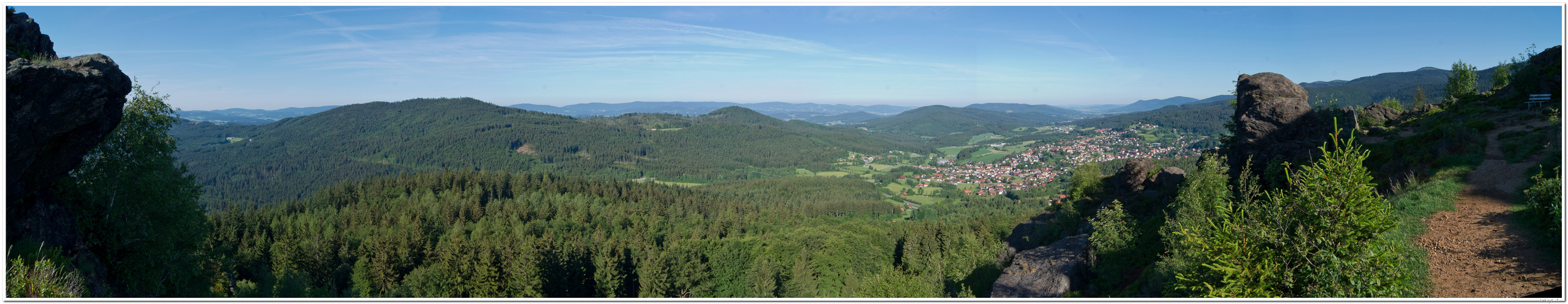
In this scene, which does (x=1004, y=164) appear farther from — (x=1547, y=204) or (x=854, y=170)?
(x=1547, y=204)

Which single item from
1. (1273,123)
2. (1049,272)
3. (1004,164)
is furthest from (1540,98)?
(1004,164)

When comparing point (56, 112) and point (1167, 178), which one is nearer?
point (56, 112)

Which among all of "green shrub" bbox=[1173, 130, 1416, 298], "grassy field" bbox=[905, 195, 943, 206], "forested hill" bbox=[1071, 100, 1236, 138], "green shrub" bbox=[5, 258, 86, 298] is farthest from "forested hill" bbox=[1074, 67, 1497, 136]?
"green shrub" bbox=[5, 258, 86, 298]

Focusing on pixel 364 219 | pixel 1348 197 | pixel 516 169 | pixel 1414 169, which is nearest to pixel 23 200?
pixel 1348 197

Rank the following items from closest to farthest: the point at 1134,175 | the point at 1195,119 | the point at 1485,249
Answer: the point at 1485,249, the point at 1134,175, the point at 1195,119

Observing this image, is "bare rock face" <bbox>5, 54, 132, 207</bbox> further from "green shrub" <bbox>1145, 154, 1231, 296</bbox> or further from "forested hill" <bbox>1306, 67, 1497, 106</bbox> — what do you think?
"forested hill" <bbox>1306, 67, 1497, 106</bbox>
